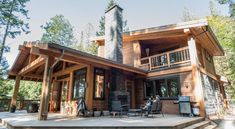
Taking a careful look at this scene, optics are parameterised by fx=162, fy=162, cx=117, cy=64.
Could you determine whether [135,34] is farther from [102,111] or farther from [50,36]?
[50,36]

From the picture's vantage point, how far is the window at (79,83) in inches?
299

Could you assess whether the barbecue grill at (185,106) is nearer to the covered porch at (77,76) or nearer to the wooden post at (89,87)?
the covered porch at (77,76)

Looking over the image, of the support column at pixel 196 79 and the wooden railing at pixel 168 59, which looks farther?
the wooden railing at pixel 168 59

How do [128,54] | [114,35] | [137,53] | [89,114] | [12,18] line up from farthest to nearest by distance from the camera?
[12,18], [128,54], [137,53], [114,35], [89,114]

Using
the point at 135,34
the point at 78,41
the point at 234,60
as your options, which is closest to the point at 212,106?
the point at 135,34

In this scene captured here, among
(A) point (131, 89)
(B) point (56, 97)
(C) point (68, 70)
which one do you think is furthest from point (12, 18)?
(A) point (131, 89)

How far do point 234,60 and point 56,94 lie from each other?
1739 centimetres

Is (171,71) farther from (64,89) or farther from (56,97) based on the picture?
(56,97)

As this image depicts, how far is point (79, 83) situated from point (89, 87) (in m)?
1.00

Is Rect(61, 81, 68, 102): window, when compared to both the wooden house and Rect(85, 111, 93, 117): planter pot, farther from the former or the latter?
Rect(85, 111, 93, 117): planter pot

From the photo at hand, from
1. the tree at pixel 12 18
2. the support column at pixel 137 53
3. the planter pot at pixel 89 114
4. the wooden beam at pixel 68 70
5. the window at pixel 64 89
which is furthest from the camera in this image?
the tree at pixel 12 18

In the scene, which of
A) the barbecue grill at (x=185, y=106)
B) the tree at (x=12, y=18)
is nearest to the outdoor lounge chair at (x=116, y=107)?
the barbecue grill at (x=185, y=106)

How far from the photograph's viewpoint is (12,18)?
18.0 metres

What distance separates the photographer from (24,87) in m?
20.2
